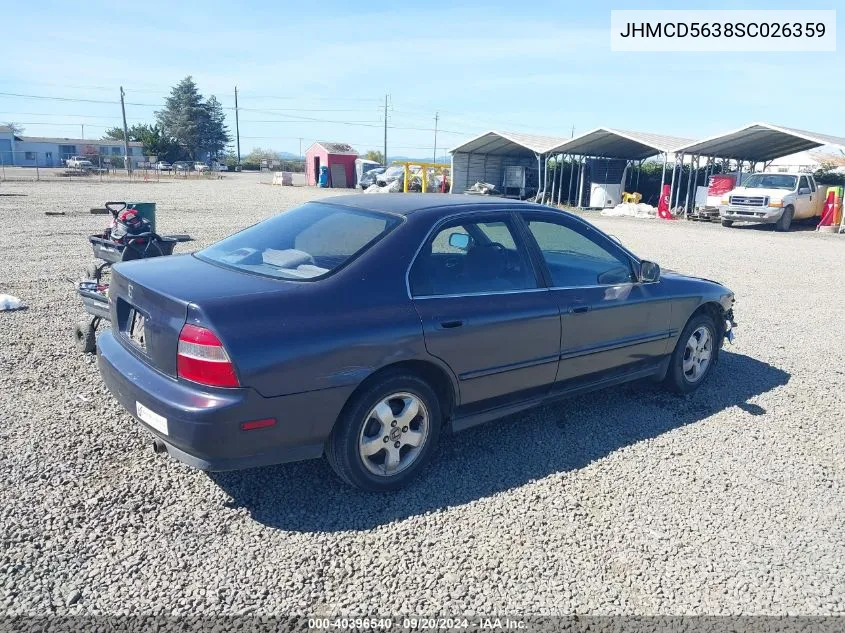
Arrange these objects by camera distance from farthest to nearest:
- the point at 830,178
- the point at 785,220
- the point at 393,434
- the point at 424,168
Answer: the point at 424,168 < the point at 830,178 < the point at 785,220 < the point at 393,434

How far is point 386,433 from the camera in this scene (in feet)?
11.6

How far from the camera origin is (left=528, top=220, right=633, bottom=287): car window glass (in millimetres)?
4352

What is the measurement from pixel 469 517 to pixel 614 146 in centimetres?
2862

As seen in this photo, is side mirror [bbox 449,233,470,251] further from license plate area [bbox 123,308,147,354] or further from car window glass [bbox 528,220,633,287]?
license plate area [bbox 123,308,147,354]

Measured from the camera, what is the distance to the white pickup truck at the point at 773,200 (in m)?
21.9

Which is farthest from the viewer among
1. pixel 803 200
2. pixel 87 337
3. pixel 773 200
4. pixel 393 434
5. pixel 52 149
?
pixel 52 149

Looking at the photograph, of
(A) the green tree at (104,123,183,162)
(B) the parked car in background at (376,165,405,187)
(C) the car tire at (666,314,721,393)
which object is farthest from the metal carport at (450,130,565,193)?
(A) the green tree at (104,123,183,162)

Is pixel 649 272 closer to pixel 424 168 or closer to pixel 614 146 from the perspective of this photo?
pixel 614 146

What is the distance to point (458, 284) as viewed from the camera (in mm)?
3838

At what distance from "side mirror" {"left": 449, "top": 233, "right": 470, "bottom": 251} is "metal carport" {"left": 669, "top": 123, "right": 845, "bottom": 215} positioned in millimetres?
23558

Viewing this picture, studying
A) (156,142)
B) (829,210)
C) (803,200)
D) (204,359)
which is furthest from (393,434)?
(156,142)

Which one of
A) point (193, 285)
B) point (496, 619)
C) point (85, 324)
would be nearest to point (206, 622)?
point (496, 619)

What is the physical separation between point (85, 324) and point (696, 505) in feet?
16.5

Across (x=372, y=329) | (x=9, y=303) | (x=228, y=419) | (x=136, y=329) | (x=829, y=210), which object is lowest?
(x=9, y=303)
